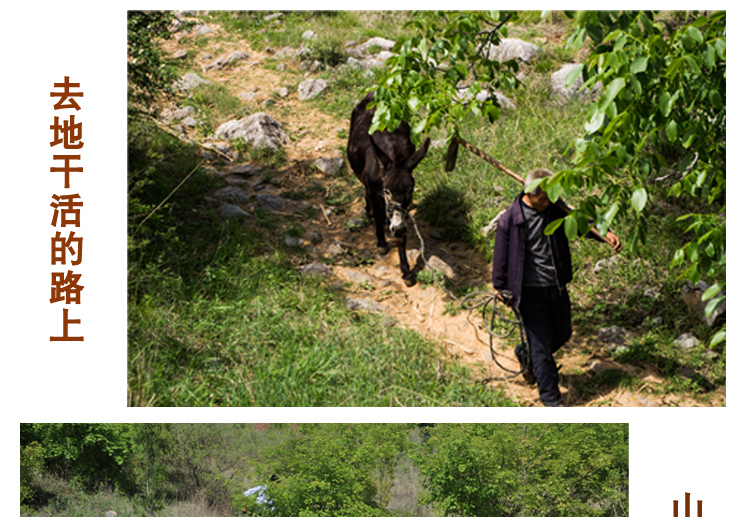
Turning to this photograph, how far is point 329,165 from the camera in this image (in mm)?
8703

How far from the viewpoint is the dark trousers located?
412 centimetres

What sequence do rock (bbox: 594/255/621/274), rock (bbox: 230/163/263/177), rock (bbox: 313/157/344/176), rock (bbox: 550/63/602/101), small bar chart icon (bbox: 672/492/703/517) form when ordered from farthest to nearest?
1. rock (bbox: 550/63/602/101)
2. rock (bbox: 313/157/344/176)
3. rock (bbox: 230/163/263/177)
4. rock (bbox: 594/255/621/274)
5. small bar chart icon (bbox: 672/492/703/517)

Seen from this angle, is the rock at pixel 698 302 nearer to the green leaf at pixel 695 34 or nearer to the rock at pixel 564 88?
the green leaf at pixel 695 34

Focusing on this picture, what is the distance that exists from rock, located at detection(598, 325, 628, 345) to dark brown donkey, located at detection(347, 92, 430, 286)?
2085 mm

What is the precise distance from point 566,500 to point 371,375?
5.54 feet

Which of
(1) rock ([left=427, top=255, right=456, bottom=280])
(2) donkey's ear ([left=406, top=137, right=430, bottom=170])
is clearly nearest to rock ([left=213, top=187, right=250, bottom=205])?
(2) donkey's ear ([left=406, top=137, right=430, bottom=170])

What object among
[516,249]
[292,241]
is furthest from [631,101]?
[292,241]

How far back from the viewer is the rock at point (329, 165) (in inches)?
340

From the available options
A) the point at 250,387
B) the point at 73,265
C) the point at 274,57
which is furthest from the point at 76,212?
the point at 274,57

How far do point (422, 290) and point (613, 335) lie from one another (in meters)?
2.03

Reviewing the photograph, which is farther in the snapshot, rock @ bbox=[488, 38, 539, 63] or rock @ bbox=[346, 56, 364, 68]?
rock @ bbox=[346, 56, 364, 68]

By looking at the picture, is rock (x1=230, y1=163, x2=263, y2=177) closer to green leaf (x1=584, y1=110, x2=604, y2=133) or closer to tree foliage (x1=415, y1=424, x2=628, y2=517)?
tree foliage (x1=415, y1=424, x2=628, y2=517)

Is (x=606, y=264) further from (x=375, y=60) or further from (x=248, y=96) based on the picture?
(x=248, y=96)

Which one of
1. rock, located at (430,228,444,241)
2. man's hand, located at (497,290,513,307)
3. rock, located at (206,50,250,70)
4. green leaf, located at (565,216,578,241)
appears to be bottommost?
man's hand, located at (497,290,513,307)
